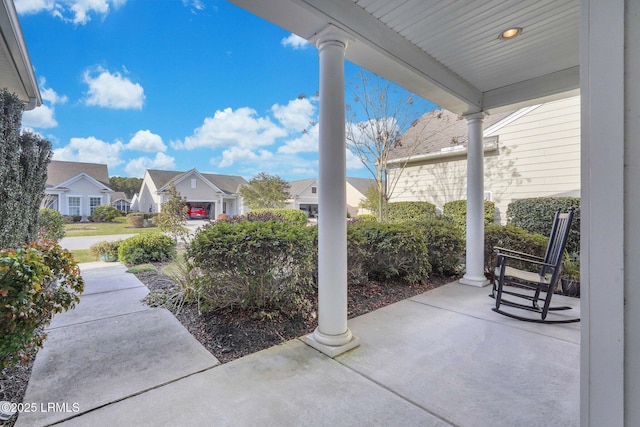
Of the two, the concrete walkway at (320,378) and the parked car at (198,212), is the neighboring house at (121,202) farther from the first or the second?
the concrete walkway at (320,378)

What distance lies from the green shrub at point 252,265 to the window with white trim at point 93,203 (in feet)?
69.3

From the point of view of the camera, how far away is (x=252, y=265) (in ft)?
10.1

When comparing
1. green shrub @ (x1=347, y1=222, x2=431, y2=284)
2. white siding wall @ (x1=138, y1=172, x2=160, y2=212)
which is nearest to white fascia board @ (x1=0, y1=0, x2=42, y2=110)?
green shrub @ (x1=347, y1=222, x2=431, y2=284)

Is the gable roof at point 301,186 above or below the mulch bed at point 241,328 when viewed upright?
above

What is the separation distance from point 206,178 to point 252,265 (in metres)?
22.5

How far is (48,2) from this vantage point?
762 cm

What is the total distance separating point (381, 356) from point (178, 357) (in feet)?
5.76

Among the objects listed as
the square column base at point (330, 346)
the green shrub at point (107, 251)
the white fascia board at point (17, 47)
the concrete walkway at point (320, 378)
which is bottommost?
the concrete walkway at point (320, 378)

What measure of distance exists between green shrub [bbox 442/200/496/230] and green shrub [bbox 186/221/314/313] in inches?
246

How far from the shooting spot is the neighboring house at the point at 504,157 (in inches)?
258

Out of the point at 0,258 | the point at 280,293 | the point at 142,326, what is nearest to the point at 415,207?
the point at 280,293

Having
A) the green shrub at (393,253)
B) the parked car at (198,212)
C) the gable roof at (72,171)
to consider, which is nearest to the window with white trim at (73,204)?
the gable roof at (72,171)

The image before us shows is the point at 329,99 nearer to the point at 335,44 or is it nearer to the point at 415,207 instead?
the point at 335,44

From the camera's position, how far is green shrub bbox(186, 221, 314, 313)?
3041 mm
